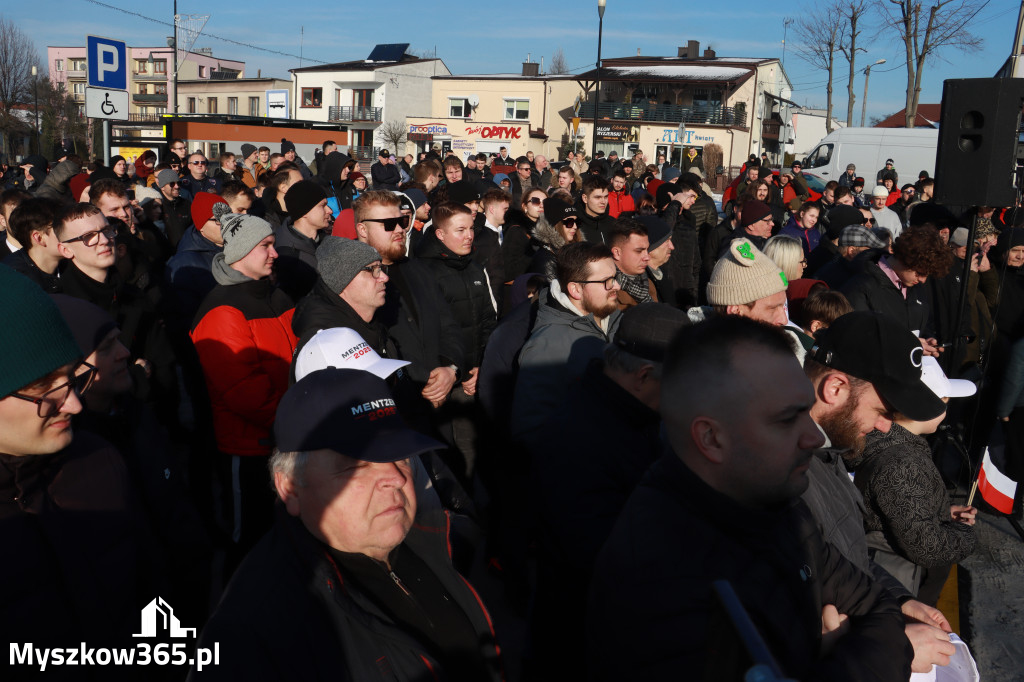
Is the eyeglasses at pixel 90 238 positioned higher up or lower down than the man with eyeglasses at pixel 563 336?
higher up

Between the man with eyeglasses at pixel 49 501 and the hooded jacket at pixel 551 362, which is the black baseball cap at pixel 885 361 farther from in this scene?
the man with eyeglasses at pixel 49 501

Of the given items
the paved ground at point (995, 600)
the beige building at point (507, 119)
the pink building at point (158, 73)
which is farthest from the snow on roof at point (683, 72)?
the paved ground at point (995, 600)

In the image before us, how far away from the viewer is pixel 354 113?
65812 mm

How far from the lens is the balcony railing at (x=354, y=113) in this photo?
211ft

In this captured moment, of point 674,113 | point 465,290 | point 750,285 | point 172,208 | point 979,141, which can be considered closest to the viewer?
point 750,285

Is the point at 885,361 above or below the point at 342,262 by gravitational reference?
below

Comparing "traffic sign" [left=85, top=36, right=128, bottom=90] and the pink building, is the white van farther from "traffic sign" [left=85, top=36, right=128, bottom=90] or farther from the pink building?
the pink building

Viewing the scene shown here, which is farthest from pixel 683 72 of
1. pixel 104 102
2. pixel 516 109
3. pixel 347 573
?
pixel 347 573

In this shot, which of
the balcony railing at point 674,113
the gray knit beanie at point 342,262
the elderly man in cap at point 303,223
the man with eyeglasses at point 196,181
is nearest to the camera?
the gray knit beanie at point 342,262

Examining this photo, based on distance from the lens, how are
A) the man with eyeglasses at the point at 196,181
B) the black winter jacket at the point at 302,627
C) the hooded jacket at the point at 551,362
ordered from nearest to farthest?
the black winter jacket at the point at 302,627, the hooded jacket at the point at 551,362, the man with eyeglasses at the point at 196,181

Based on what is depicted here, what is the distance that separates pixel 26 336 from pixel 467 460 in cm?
357

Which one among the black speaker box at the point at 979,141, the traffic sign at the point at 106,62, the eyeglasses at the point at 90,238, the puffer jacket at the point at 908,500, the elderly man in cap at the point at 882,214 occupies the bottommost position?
the puffer jacket at the point at 908,500

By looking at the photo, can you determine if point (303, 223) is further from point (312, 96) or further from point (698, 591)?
point (312, 96)

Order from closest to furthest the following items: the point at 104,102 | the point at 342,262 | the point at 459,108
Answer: the point at 342,262 < the point at 104,102 < the point at 459,108
